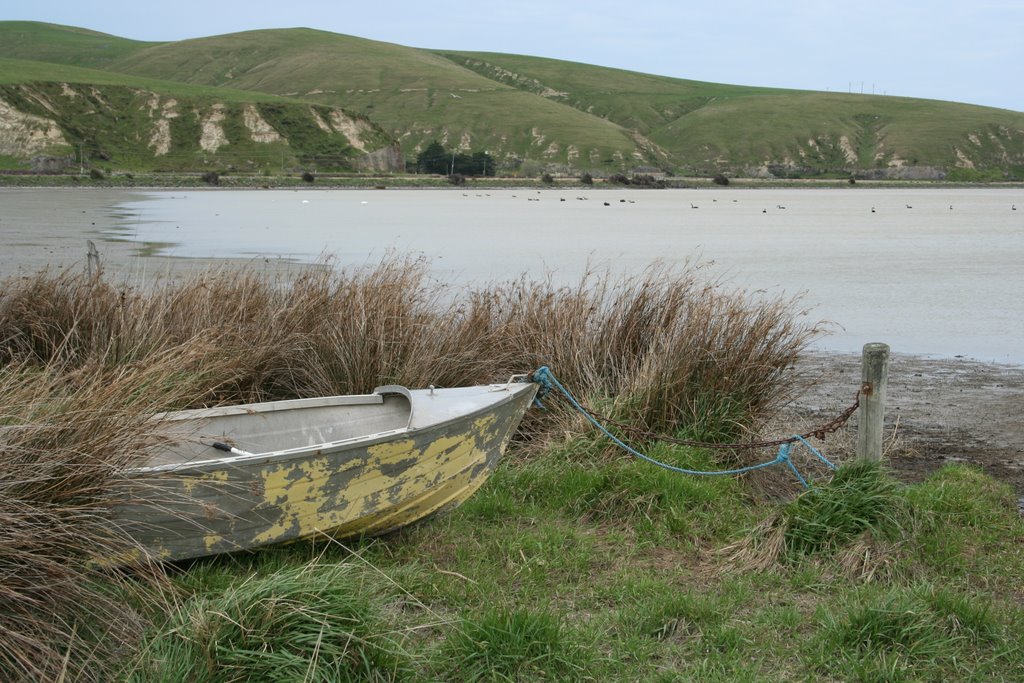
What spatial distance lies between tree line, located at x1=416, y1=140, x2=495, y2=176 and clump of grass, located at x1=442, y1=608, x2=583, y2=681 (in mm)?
137999

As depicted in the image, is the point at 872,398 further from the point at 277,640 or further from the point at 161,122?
the point at 161,122

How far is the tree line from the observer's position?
14238cm

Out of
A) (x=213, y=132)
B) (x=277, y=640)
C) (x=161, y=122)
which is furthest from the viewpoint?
(x=213, y=132)

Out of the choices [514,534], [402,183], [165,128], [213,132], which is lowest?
[402,183]

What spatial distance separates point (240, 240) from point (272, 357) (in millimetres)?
25394

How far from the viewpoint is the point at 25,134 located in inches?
4269

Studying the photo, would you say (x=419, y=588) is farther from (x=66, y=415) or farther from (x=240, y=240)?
(x=240, y=240)

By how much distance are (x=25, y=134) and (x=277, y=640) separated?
11784 centimetres

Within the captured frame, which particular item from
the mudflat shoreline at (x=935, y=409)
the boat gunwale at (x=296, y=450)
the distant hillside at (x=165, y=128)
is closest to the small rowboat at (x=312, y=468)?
the boat gunwale at (x=296, y=450)

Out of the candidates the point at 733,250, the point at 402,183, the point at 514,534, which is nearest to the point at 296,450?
the point at 514,534

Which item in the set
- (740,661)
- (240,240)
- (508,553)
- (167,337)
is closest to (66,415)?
(508,553)

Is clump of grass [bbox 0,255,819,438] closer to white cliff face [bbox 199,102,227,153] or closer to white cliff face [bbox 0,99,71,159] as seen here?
white cliff face [bbox 0,99,71,159]

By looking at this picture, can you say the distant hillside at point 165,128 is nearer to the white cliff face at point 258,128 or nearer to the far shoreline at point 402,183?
the white cliff face at point 258,128

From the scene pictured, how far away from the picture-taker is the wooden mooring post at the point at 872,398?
6.50 metres
